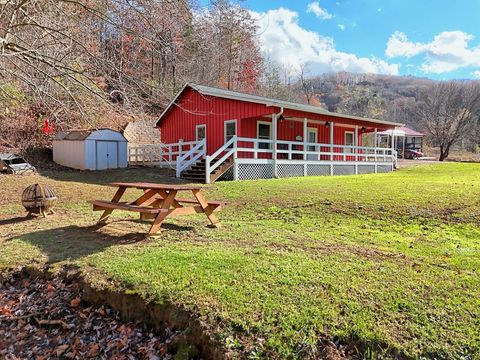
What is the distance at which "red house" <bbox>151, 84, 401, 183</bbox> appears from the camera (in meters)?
14.6

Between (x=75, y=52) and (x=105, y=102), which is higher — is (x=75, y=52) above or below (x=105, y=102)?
above

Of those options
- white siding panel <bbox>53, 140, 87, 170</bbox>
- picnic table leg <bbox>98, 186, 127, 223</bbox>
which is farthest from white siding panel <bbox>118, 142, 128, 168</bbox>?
picnic table leg <bbox>98, 186, 127, 223</bbox>

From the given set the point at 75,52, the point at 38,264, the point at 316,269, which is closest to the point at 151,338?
the point at 316,269

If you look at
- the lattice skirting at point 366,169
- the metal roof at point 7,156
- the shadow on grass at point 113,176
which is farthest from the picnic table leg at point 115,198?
the lattice skirting at point 366,169

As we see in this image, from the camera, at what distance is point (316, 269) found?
13.4 ft

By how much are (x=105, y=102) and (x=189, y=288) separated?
12.5 ft

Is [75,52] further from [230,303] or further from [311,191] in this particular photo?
[311,191]

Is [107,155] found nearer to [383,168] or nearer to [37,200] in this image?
[37,200]

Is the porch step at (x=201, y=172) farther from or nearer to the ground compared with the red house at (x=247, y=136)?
nearer to the ground

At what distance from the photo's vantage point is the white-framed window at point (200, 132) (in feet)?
58.4

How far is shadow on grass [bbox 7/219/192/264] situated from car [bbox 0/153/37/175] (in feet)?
32.9

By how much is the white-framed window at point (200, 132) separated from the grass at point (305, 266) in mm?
9980

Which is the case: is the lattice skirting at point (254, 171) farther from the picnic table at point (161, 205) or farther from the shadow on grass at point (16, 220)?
the shadow on grass at point (16, 220)

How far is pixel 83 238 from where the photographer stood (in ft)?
19.0
